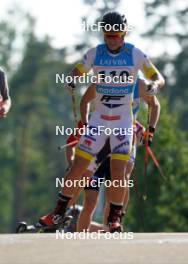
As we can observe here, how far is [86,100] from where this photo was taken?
1335cm

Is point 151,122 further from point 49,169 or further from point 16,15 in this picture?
point 16,15

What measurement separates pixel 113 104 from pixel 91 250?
302 centimetres

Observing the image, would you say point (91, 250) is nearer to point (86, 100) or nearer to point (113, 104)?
point (113, 104)

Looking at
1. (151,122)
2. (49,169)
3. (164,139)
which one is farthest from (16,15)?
(151,122)

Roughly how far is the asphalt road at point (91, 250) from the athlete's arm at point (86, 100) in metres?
2.76

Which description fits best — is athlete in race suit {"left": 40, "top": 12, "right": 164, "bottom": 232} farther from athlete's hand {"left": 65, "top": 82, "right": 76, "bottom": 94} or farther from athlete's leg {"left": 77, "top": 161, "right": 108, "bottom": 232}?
athlete's leg {"left": 77, "top": 161, "right": 108, "bottom": 232}

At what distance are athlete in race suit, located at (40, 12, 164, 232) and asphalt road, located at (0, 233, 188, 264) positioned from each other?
1.55 metres

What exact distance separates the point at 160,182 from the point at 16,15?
218 ft

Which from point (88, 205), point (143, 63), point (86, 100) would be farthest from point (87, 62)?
point (88, 205)

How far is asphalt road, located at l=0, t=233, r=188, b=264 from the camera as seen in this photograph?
9.23 meters

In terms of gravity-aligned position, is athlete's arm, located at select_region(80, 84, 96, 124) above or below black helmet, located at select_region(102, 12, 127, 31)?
below

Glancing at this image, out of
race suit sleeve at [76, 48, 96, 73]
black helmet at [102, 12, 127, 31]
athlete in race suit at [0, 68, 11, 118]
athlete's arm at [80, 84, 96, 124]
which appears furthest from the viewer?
athlete in race suit at [0, 68, 11, 118]

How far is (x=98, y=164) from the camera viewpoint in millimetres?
13047

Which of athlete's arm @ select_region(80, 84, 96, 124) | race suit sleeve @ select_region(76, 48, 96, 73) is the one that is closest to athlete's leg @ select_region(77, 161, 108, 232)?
athlete's arm @ select_region(80, 84, 96, 124)
